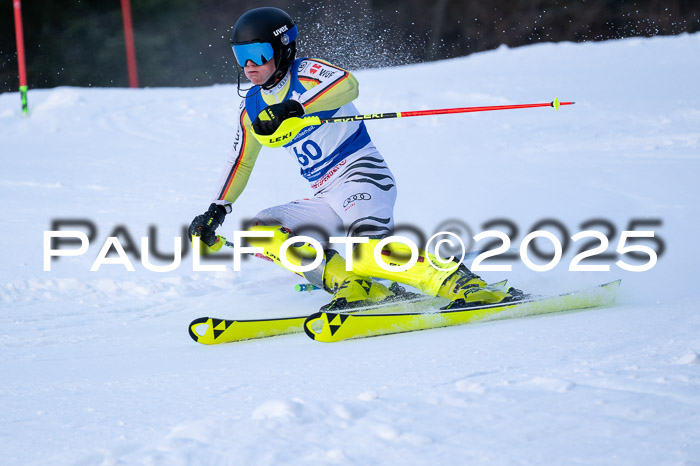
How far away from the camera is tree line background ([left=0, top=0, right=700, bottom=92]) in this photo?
1775 centimetres

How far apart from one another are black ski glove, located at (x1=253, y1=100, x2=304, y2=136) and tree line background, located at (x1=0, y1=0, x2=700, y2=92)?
1316 centimetres

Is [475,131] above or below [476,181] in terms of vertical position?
above

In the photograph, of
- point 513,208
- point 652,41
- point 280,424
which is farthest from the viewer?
point 652,41

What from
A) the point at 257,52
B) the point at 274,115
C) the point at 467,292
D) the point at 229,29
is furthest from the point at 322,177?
the point at 229,29

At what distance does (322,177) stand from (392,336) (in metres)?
0.93

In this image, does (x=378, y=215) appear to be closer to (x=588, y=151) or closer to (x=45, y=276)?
(x=45, y=276)

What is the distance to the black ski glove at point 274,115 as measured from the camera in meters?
3.45

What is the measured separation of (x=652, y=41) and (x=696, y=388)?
8.73m

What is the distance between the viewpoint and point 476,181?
6559 mm

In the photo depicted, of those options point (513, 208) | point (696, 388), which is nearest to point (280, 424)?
point (696, 388)

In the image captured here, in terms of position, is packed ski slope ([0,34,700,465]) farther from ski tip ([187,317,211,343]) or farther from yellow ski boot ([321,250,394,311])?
yellow ski boot ([321,250,394,311])

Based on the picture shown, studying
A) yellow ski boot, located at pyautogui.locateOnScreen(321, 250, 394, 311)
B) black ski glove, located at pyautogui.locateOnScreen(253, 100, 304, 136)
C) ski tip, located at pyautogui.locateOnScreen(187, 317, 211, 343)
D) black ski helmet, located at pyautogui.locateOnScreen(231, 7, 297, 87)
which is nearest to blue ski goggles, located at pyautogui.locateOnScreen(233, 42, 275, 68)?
black ski helmet, located at pyautogui.locateOnScreen(231, 7, 297, 87)

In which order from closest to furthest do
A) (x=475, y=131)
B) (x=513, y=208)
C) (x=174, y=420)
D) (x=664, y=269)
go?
(x=174, y=420) < (x=664, y=269) < (x=513, y=208) < (x=475, y=131)

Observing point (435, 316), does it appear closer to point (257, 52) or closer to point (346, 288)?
point (346, 288)
